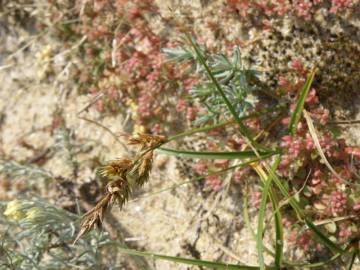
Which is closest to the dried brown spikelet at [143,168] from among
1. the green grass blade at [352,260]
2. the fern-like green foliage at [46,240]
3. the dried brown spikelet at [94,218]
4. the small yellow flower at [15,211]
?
the dried brown spikelet at [94,218]

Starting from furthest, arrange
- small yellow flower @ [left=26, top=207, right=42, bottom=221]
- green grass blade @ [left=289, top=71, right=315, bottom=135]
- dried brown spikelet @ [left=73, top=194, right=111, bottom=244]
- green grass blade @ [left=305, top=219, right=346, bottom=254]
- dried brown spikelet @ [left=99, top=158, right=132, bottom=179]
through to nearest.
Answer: small yellow flower @ [left=26, top=207, right=42, bottom=221]
green grass blade @ [left=289, top=71, right=315, bottom=135]
green grass blade @ [left=305, top=219, right=346, bottom=254]
dried brown spikelet @ [left=99, top=158, right=132, bottom=179]
dried brown spikelet @ [left=73, top=194, right=111, bottom=244]

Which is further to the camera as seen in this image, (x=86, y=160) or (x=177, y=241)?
(x=86, y=160)

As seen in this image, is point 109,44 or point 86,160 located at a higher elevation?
point 109,44

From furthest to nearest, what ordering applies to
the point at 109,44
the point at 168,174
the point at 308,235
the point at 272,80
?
the point at 109,44 → the point at 168,174 → the point at 272,80 → the point at 308,235

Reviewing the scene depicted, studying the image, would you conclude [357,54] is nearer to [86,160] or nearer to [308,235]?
[308,235]

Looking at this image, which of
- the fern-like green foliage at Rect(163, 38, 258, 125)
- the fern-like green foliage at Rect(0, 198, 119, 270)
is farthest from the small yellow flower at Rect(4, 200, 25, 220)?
the fern-like green foliage at Rect(163, 38, 258, 125)

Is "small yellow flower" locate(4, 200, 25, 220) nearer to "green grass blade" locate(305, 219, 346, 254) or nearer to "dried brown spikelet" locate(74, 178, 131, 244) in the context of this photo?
"dried brown spikelet" locate(74, 178, 131, 244)

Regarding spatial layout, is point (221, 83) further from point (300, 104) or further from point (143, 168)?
point (143, 168)

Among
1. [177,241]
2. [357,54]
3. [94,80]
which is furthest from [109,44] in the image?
[357,54]
